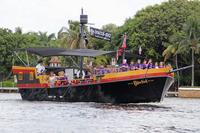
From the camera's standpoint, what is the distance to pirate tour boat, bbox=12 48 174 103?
40594 mm

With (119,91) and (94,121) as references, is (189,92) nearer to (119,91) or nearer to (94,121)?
(119,91)

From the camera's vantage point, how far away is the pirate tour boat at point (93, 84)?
40.6 m

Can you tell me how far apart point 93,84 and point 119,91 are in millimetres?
1912

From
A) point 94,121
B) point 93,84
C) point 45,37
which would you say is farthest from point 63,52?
point 45,37

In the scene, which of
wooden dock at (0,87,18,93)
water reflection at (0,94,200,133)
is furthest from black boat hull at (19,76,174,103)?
wooden dock at (0,87,18,93)

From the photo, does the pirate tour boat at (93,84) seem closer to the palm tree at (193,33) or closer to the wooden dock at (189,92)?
the wooden dock at (189,92)

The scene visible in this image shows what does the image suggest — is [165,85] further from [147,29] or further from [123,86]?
[147,29]

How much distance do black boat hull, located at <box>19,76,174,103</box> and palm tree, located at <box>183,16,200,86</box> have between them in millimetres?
32533

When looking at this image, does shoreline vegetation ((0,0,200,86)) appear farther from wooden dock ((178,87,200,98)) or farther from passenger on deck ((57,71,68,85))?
passenger on deck ((57,71,68,85))

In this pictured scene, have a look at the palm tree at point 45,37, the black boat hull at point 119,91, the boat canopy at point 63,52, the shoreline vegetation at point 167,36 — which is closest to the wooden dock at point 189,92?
the shoreline vegetation at point 167,36

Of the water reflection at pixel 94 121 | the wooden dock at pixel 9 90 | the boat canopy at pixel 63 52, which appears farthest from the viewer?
the wooden dock at pixel 9 90

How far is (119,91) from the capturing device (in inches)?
1650

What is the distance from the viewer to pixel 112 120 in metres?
29.6

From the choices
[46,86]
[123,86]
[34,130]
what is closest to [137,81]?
[123,86]
